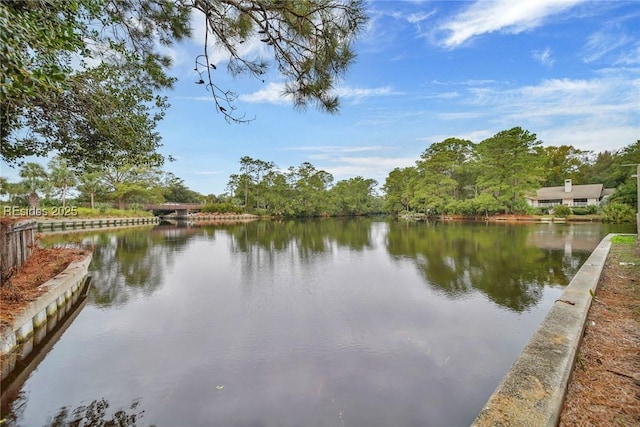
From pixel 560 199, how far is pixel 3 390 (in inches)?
1443

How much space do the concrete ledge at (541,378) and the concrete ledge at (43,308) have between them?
4125mm

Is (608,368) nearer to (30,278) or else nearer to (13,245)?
(30,278)

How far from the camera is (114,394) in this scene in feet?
8.75

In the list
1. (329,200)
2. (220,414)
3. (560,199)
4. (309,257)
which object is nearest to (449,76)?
(309,257)

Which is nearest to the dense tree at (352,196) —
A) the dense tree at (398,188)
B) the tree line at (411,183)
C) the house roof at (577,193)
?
the tree line at (411,183)

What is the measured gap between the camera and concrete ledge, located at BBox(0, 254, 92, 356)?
10.3 feet

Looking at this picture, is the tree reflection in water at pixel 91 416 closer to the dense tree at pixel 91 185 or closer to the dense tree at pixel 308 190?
the dense tree at pixel 91 185

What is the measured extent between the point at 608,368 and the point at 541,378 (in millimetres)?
685

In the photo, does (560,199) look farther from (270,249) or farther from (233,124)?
(233,124)

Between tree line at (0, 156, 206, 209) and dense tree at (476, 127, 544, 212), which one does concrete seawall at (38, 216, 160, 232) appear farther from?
dense tree at (476, 127, 544, 212)

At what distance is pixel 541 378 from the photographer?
183cm

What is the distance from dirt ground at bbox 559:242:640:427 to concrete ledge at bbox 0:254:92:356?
14.9ft

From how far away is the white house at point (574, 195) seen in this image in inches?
1102

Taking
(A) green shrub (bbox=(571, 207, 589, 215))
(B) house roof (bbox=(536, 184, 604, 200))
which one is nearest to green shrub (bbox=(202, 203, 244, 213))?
(B) house roof (bbox=(536, 184, 604, 200))
